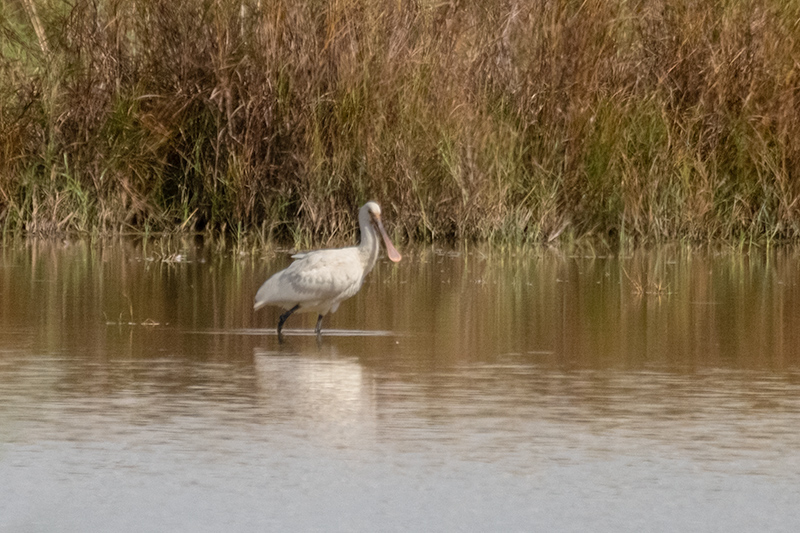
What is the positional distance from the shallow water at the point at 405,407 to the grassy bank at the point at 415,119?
3.57 meters

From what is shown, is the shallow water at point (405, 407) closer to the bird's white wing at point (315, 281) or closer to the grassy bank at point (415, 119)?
the bird's white wing at point (315, 281)

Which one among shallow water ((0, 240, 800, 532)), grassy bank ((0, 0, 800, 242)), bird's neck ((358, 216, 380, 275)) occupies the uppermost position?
grassy bank ((0, 0, 800, 242))

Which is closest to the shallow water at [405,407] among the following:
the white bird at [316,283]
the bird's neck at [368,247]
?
the white bird at [316,283]

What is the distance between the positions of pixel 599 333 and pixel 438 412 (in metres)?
3.13

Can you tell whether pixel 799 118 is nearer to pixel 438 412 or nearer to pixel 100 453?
pixel 438 412

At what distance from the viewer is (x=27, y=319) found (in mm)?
10516

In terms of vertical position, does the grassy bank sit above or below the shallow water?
above

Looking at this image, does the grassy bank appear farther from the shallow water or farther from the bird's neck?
the bird's neck

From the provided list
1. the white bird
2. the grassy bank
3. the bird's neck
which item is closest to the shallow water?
the white bird

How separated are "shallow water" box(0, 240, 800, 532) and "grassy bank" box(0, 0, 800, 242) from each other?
357 cm

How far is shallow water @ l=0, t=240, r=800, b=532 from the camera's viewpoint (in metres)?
5.48

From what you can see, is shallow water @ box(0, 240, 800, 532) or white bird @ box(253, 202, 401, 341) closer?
shallow water @ box(0, 240, 800, 532)

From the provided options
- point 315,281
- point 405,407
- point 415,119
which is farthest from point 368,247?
point 415,119

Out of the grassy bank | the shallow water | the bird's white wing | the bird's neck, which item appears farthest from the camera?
the grassy bank
